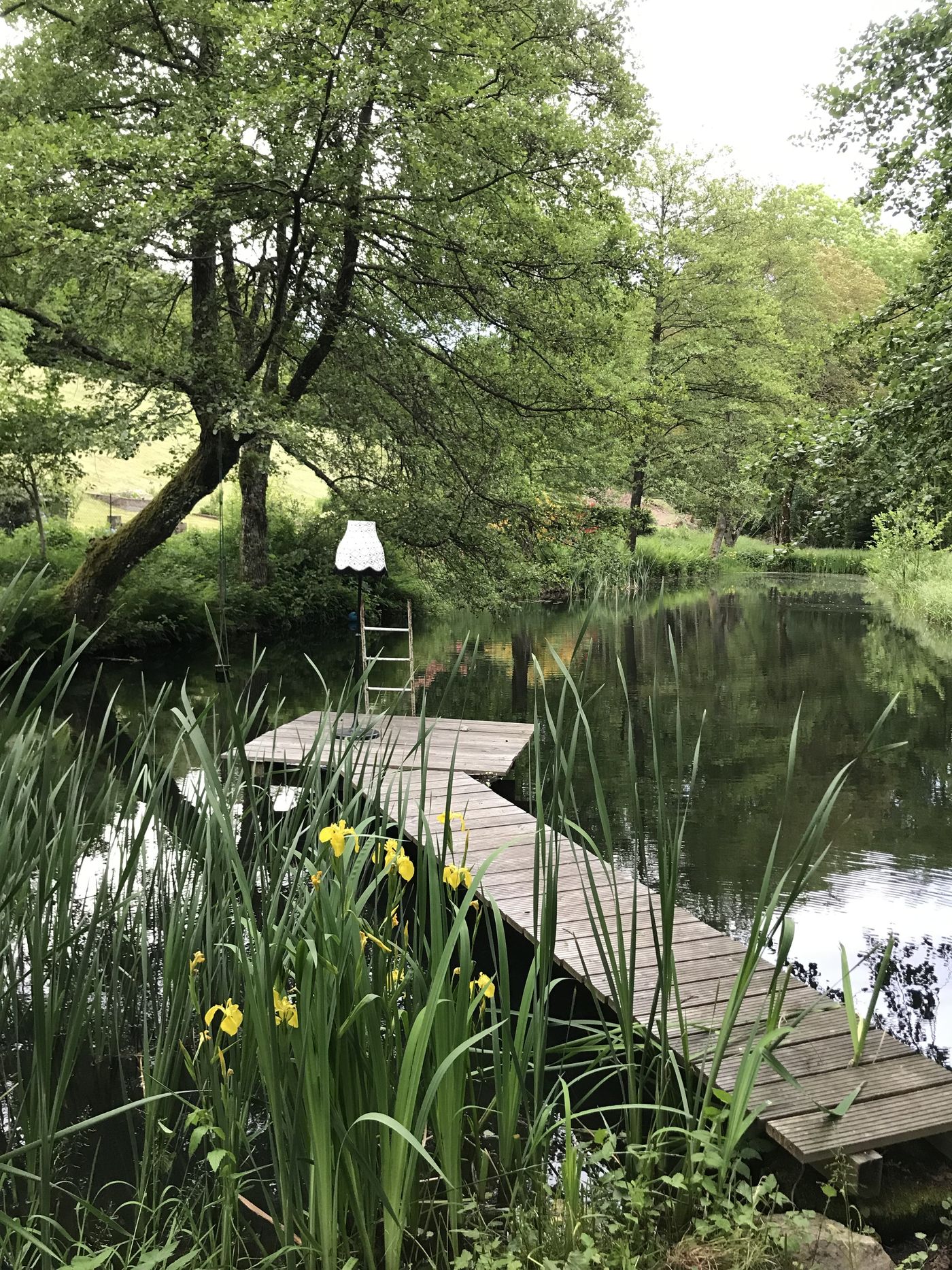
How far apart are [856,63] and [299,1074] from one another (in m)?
7.17

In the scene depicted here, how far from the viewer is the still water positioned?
3.79m

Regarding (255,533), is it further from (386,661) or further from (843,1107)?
(843,1107)

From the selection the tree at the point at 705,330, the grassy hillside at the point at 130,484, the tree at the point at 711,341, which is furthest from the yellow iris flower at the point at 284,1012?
the tree at the point at 705,330

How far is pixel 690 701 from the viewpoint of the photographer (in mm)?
8828

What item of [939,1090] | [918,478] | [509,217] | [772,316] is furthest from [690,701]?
[772,316]

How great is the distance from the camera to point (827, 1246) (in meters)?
1.82

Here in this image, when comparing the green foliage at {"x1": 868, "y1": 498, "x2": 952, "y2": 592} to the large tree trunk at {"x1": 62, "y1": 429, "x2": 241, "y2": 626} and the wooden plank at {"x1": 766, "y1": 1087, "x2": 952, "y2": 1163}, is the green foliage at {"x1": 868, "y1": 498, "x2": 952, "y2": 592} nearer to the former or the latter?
the large tree trunk at {"x1": 62, "y1": 429, "x2": 241, "y2": 626}

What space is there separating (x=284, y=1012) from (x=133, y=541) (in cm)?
952

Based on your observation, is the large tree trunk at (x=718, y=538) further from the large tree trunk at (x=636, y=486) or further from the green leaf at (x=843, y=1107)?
the green leaf at (x=843, y=1107)

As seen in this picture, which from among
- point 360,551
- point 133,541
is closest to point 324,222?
point 360,551

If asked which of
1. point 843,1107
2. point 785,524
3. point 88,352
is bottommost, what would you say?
point 843,1107

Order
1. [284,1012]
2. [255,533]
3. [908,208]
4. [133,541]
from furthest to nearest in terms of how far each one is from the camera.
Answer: [255,533], [133,541], [908,208], [284,1012]

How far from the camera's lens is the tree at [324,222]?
24.9 ft

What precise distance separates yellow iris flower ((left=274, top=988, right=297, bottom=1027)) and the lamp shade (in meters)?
5.47
